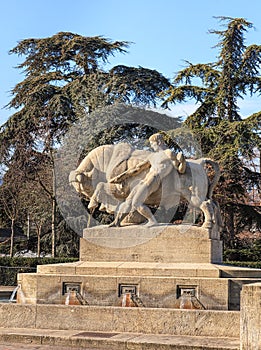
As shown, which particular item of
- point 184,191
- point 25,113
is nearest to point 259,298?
point 184,191

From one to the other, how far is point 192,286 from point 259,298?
3047 mm

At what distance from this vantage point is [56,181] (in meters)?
27.9

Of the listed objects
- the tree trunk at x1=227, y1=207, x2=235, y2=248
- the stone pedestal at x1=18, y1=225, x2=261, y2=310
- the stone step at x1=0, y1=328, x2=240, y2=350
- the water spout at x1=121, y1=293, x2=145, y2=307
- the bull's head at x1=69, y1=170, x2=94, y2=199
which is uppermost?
the bull's head at x1=69, y1=170, x2=94, y2=199

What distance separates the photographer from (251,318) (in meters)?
7.61

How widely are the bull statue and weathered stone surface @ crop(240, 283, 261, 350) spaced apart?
3.95 metres

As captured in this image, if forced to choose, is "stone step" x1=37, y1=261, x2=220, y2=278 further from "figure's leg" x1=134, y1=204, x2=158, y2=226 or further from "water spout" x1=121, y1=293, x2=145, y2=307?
"figure's leg" x1=134, y1=204, x2=158, y2=226

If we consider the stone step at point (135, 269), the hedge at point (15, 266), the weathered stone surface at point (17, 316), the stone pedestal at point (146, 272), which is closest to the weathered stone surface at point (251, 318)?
the stone pedestal at point (146, 272)

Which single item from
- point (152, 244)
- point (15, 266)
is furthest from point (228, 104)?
point (152, 244)

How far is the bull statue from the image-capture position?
1201cm

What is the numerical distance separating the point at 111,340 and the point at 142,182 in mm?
3747

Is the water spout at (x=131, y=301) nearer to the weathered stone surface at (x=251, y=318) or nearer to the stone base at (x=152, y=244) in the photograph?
the stone base at (x=152, y=244)

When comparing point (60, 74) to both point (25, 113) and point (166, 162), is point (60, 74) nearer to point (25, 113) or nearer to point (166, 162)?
point (25, 113)

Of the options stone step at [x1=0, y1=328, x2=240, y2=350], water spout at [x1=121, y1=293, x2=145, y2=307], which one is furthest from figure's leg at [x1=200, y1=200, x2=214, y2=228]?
stone step at [x1=0, y1=328, x2=240, y2=350]

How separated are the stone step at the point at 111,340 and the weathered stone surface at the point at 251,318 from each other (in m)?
0.93
